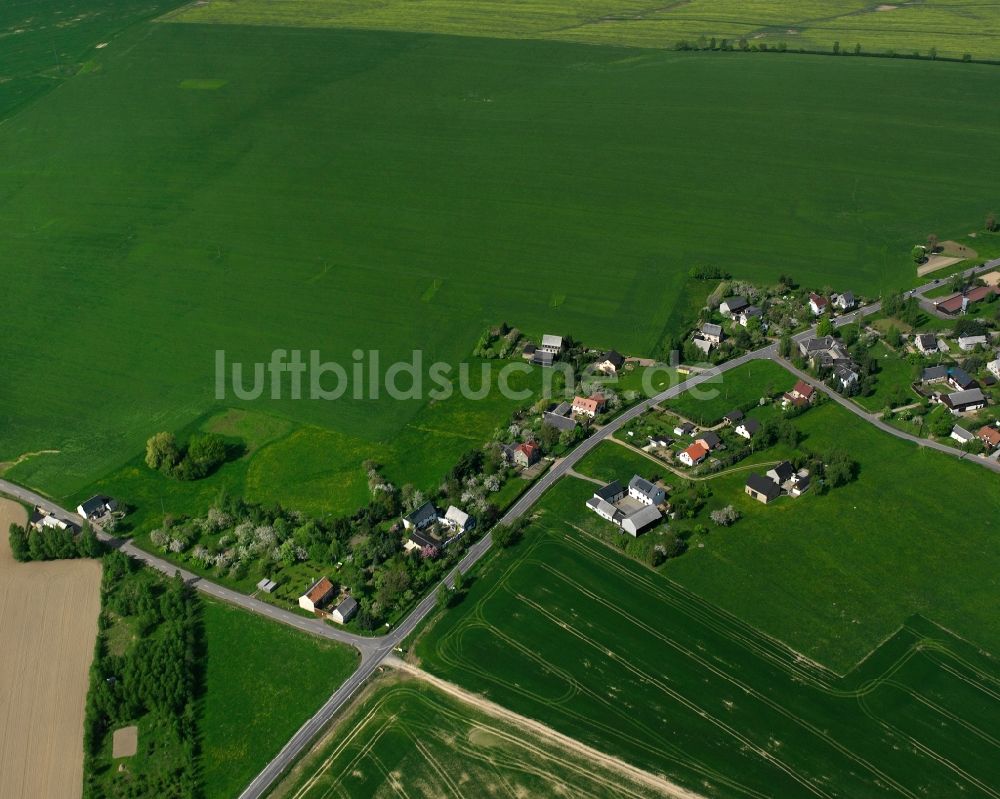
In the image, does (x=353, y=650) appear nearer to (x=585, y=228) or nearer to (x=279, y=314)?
(x=279, y=314)

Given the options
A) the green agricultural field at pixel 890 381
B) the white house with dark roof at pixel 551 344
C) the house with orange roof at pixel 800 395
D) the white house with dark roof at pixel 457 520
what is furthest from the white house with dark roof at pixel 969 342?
the white house with dark roof at pixel 457 520

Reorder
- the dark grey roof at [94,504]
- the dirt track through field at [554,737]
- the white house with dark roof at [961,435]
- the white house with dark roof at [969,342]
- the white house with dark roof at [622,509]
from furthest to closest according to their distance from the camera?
the white house with dark roof at [969,342]
the white house with dark roof at [961,435]
the dark grey roof at [94,504]
the white house with dark roof at [622,509]
the dirt track through field at [554,737]

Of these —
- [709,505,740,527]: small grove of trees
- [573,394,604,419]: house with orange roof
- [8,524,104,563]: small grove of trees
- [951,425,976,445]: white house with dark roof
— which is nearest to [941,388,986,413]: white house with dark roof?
[951,425,976,445]: white house with dark roof

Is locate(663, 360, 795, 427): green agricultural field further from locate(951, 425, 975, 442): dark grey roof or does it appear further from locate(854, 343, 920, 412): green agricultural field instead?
locate(951, 425, 975, 442): dark grey roof

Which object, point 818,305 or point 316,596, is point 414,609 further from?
point 818,305

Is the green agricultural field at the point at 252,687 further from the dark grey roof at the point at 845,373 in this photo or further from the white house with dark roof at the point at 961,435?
the white house with dark roof at the point at 961,435

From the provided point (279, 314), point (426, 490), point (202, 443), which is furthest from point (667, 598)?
point (279, 314)

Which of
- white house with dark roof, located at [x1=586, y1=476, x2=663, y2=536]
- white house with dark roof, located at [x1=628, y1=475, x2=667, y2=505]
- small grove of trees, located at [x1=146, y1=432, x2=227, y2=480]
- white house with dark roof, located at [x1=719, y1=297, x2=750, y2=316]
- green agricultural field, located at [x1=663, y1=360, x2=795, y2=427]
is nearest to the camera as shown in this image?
white house with dark roof, located at [x1=586, y1=476, x2=663, y2=536]
